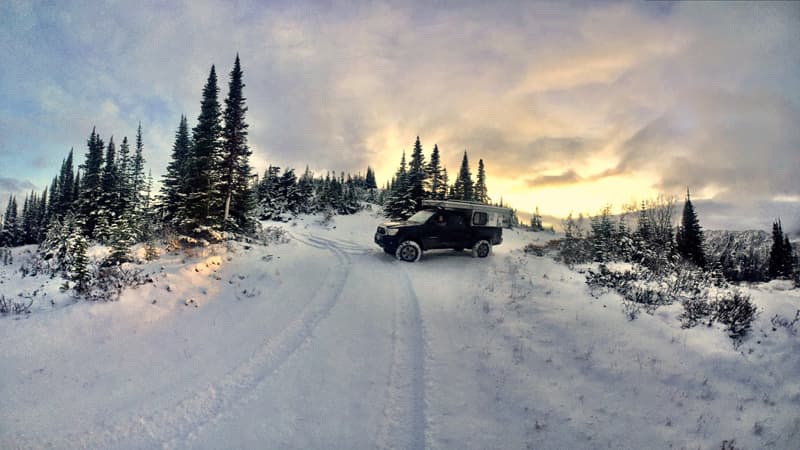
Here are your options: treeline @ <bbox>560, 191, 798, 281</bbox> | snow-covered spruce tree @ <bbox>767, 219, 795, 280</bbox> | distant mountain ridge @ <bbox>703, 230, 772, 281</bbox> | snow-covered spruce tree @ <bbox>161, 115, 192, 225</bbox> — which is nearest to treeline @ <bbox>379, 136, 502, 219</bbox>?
treeline @ <bbox>560, 191, 798, 281</bbox>

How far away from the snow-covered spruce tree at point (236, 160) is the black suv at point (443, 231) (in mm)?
10544

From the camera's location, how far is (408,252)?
45.6 feet

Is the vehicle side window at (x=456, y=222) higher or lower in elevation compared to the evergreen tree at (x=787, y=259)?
higher

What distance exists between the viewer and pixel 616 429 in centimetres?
433

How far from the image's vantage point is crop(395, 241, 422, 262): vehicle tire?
13859 mm

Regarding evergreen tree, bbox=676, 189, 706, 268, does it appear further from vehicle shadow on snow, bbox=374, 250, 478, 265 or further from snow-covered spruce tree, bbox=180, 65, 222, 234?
snow-covered spruce tree, bbox=180, 65, 222, 234

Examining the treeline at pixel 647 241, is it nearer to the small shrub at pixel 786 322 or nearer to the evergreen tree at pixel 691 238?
the evergreen tree at pixel 691 238

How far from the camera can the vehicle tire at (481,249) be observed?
14930mm

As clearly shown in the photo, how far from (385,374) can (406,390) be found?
567 mm

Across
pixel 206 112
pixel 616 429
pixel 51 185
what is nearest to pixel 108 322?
pixel 616 429

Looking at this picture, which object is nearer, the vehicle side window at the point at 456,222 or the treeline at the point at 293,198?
the vehicle side window at the point at 456,222

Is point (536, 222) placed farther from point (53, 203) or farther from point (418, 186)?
point (53, 203)

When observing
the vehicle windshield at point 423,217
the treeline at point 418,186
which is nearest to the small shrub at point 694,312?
the vehicle windshield at point 423,217

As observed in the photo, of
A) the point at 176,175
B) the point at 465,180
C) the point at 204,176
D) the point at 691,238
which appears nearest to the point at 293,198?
the point at 176,175
